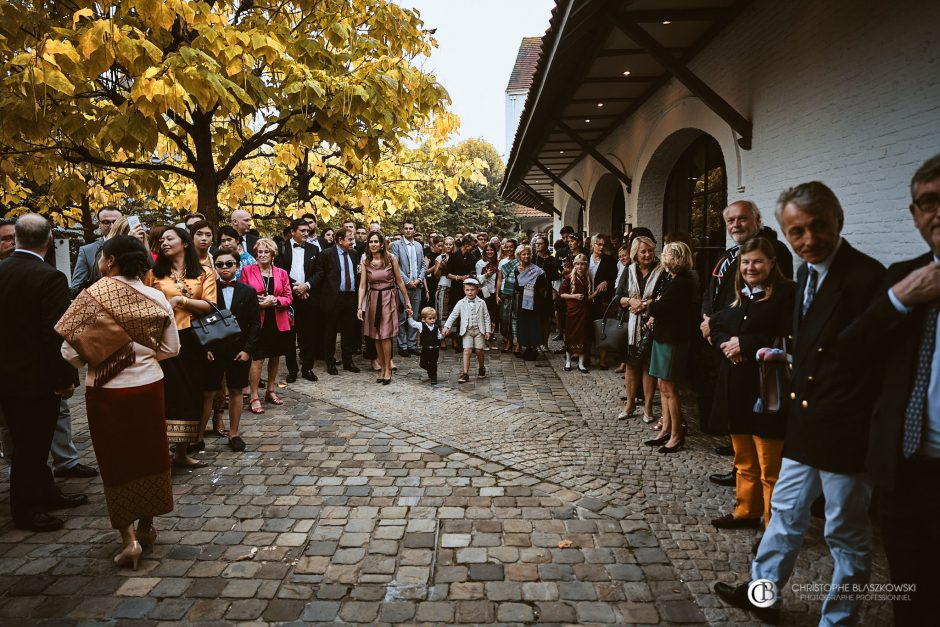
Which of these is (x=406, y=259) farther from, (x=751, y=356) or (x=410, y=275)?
(x=751, y=356)

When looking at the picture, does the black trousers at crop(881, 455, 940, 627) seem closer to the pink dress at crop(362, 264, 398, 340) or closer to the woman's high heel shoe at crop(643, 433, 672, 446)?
the woman's high heel shoe at crop(643, 433, 672, 446)

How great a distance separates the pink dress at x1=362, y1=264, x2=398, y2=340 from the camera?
851cm

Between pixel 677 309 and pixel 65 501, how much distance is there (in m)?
5.24

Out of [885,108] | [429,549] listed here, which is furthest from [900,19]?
[429,549]

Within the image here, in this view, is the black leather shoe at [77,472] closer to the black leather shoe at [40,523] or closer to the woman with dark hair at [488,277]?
the black leather shoe at [40,523]

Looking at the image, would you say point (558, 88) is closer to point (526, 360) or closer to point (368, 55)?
point (368, 55)

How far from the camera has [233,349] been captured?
5570mm

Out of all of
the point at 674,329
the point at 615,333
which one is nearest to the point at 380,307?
the point at 615,333

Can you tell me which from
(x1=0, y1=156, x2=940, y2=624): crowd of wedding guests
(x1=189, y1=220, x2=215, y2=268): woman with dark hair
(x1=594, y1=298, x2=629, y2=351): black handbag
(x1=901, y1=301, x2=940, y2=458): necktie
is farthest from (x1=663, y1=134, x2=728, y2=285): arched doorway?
(x1=189, y1=220, x2=215, y2=268): woman with dark hair

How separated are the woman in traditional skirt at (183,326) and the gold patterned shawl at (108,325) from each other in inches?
49.9

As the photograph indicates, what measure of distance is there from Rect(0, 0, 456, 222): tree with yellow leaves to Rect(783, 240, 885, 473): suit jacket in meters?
5.06

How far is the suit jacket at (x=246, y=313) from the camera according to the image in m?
5.88

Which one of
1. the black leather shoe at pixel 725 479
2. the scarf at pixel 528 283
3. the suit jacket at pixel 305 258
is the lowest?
the black leather shoe at pixel 725 479

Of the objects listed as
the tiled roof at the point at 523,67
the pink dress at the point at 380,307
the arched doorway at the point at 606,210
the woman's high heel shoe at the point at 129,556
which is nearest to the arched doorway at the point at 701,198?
the pink dress at the point at 380,307
